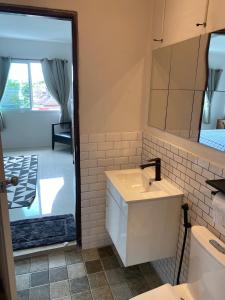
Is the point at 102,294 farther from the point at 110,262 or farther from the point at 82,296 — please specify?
the point at 110,262

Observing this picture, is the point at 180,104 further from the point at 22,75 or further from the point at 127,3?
the point at 22,75

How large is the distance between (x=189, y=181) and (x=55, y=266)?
139 cm

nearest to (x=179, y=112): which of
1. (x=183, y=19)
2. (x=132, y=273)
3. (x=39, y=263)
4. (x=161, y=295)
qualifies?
(x=183, y=19)

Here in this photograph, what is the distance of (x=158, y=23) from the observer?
180 centimetres

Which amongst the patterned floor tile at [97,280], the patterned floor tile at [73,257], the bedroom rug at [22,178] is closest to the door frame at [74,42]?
the patterned floor tile at [73,257]

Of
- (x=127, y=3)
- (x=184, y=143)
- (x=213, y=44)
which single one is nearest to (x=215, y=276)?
(x=184, y=143)

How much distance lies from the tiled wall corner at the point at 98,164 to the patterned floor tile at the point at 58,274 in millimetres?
327

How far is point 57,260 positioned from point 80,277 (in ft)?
0.98

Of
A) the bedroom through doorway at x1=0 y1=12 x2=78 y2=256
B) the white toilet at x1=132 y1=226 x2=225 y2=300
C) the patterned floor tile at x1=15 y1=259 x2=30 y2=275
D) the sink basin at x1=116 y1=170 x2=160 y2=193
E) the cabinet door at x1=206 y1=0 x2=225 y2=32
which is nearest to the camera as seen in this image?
the white toilet at x1=132 y1=226 x2=225 y2=300

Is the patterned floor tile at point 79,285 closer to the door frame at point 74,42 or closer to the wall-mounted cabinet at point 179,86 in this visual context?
the door frame at point 74,42

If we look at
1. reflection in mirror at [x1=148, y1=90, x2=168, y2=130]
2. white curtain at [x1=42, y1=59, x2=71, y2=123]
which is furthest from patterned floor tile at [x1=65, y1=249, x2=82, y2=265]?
white curtain at [x1=42, y1=59, x2=71, y2=123]

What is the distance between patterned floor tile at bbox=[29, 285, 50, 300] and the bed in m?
1.58

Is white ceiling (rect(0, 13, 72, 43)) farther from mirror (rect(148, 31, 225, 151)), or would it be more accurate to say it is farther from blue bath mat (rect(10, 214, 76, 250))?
blue bath mat (rect(10, 214, 76, 250))

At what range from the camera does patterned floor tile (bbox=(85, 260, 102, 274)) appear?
80.4 inches
